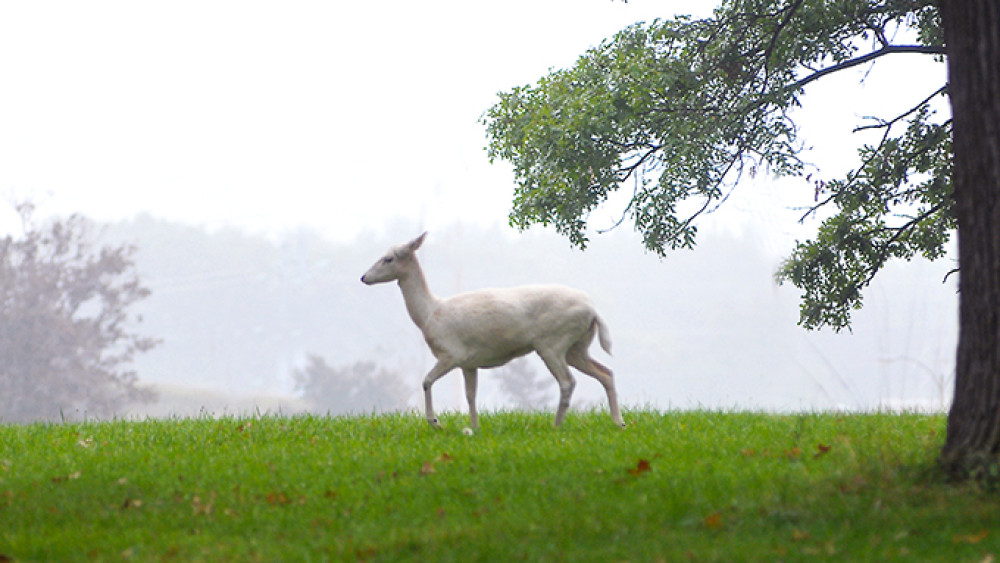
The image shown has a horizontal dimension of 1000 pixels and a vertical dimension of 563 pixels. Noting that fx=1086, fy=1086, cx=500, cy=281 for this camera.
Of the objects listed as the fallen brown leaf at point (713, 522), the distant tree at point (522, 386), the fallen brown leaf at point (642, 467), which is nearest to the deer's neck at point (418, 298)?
the fallen brown leaf at point (642, 467)

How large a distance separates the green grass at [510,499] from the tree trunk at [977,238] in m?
0.35

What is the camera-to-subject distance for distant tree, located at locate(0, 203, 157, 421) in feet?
142

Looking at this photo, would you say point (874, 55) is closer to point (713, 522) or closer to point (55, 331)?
point (713, 522)

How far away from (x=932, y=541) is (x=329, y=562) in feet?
11.6

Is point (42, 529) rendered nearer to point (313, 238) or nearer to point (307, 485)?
point (307, 485)

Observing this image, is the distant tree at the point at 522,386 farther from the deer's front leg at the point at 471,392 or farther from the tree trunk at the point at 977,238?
the tree trunk at the point at 977,238

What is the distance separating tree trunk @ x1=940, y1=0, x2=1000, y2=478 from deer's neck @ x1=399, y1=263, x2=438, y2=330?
Result: 546 cm

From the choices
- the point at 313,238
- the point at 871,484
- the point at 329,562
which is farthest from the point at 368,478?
the point at 313,238

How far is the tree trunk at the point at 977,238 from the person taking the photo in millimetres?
7559

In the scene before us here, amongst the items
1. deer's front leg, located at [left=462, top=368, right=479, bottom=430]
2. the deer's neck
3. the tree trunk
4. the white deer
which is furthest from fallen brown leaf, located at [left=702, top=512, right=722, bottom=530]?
the deer's neck

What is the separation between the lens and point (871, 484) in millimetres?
7559

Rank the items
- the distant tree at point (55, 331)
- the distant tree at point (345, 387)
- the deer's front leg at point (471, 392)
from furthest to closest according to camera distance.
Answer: the distant tree at point (345, 387)
the distant tree at point (55, 331)
the deer's front leg at point (471, 392)

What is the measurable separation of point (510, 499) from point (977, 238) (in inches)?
149

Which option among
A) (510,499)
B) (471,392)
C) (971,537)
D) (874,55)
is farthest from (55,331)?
(971,537)
